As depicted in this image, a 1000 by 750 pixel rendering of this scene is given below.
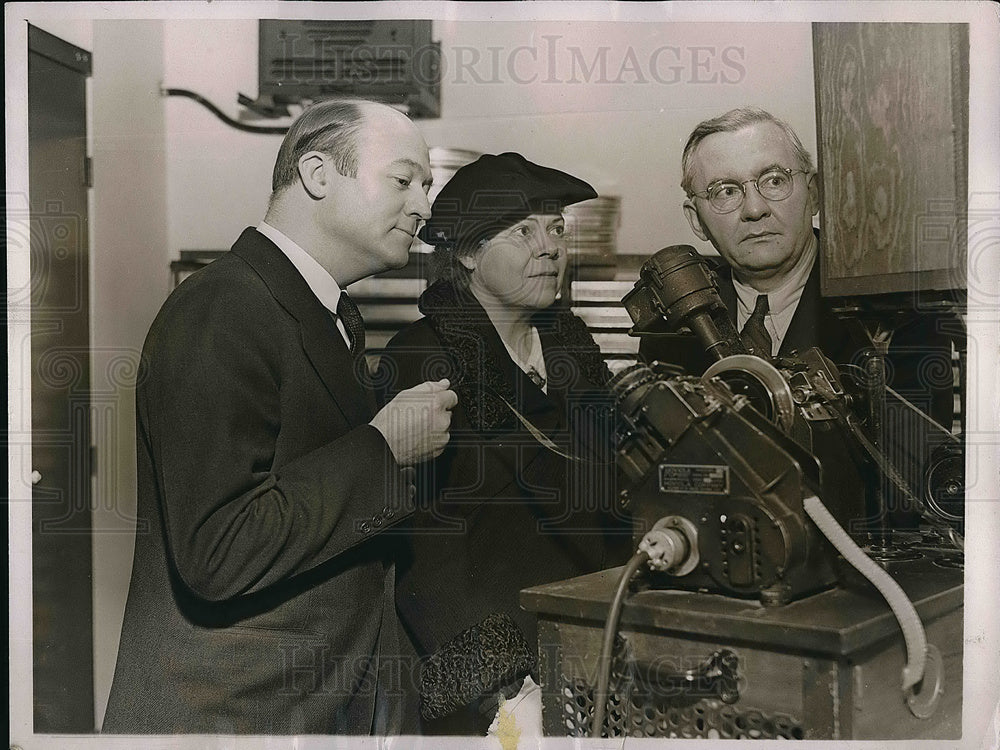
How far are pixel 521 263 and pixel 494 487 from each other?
45cm

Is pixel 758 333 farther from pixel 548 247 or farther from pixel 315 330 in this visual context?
pixel 315 330

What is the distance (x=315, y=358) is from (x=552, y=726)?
83 cm

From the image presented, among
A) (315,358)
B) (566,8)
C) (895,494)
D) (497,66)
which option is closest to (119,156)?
(315,358)

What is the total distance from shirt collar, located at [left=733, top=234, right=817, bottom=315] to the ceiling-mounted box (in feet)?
2.36

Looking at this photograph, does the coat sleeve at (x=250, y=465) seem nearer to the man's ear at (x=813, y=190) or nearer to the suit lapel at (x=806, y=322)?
the suit lapel at (x=806, y=322)

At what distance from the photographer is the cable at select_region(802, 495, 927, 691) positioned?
4.54ft

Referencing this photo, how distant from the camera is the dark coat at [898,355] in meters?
1.73

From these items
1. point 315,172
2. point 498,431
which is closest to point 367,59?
point 315,172

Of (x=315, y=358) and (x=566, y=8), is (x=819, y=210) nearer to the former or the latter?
(x=566, y=8)

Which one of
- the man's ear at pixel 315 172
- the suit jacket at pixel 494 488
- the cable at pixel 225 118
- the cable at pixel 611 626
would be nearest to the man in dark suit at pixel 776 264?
the suit jacket at pixel 494 488

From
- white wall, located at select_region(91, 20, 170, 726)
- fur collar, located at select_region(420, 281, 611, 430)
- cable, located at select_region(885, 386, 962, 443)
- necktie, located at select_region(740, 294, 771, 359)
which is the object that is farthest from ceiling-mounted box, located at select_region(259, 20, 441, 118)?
cable, located at select_region(885, 386, 962, 443)

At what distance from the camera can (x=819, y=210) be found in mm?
1743

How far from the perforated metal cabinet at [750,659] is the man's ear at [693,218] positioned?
2.27 feet

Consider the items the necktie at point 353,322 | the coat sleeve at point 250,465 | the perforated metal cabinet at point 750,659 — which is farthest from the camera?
the necktie at point 353,322
